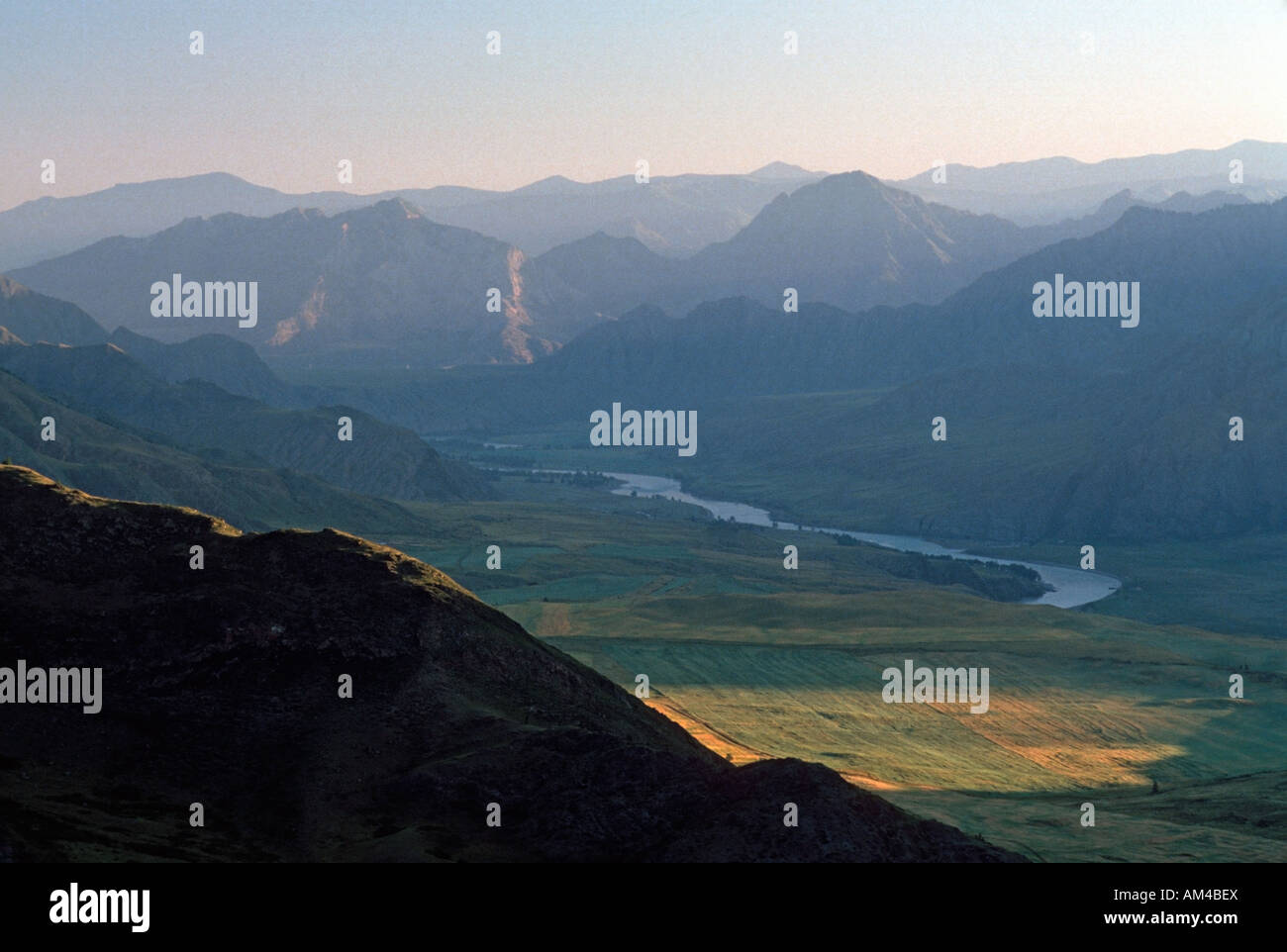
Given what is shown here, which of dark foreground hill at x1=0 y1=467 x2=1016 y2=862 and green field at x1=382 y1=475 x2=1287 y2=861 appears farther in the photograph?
green field at x1=382 y1=475 x2=1287 y2=861

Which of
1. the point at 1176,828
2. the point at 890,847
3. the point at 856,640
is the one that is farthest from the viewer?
the point at 856,640

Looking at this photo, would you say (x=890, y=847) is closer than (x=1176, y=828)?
Yes

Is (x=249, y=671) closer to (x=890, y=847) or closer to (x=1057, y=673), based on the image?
(x=890, y=847)

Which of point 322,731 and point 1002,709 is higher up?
point 322,731

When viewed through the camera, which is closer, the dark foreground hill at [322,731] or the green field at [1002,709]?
the dark foreground hill at [322,731]

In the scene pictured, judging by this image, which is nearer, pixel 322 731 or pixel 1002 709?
pixel 322 731
